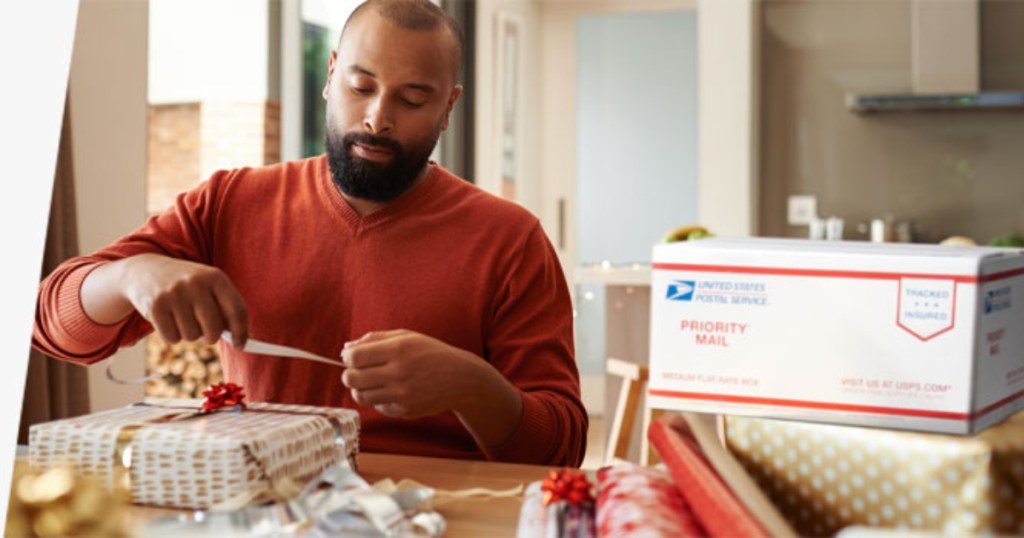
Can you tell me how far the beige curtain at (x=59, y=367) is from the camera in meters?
2.25

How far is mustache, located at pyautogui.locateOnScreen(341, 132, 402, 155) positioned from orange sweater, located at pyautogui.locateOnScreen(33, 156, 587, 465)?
0.11 meters

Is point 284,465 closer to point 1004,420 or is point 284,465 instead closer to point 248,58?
point 1004,420

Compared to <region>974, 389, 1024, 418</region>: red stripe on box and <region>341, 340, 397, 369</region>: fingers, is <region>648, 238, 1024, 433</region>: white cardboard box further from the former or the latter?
<region>341, 340, 397, 369</region>: fingers

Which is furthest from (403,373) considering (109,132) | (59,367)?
(109,132)

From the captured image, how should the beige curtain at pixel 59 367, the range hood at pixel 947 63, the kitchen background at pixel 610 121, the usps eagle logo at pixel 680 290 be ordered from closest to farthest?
the usps eagle logo at pixel 680 290, the beige curtain at pixel 59 367, the kitchen background at pixel 610 121, the range hood at pixel 947 63

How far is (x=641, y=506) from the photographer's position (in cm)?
75

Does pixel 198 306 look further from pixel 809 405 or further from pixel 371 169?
pixel 809 405

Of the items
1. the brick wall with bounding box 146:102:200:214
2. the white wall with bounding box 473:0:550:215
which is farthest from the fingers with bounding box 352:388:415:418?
the white wall with bounding box 473:0:550:215

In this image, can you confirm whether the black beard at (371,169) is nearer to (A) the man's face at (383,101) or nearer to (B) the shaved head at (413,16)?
(A) the man's face at (383,101)

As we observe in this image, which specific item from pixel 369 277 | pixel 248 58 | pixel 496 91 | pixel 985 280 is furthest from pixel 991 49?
pixel 985 280

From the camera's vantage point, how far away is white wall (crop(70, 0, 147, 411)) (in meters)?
2.57

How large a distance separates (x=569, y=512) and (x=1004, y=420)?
14.2 inches

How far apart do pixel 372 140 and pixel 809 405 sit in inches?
31.2

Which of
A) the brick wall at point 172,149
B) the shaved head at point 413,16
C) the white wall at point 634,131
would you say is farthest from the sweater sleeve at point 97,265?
the white wall at point 634,131
